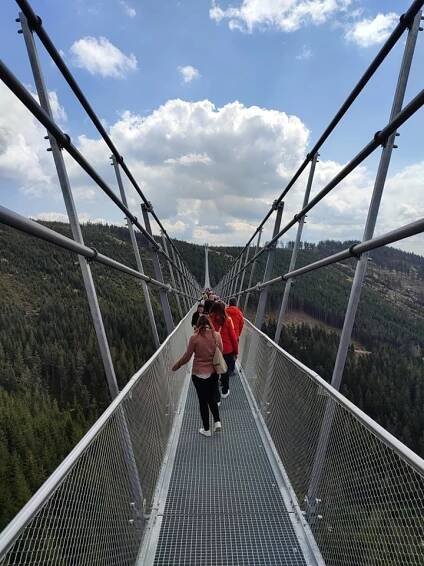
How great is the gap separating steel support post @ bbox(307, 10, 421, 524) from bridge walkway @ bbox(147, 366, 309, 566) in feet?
1.07

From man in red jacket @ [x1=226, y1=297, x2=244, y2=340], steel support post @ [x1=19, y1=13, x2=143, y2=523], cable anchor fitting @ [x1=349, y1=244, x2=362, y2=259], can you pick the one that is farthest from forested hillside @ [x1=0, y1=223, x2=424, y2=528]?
cable anchor fitting @ [x1=349, y1=244, x2=362, y2=259]

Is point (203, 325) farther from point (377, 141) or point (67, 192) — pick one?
point (377, 141)

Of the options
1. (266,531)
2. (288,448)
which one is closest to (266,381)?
(288,448)

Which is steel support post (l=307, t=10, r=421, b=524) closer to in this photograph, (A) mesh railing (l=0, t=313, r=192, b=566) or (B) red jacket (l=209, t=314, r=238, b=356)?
(A) mesh railing (l=0, t=313, r=192, b=566)

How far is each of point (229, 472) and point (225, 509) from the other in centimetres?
65

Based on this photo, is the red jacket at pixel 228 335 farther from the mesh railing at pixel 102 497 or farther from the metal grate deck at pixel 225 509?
the mesh railing at pixel 102 497

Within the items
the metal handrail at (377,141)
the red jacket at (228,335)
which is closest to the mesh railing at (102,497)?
the metal handrail at (377,141)

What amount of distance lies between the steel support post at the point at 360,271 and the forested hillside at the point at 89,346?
3.30m

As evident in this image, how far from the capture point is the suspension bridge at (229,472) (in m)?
1.71

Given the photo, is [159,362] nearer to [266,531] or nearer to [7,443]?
[266,531]

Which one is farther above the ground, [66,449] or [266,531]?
[266,531]

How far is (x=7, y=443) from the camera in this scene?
48094mm

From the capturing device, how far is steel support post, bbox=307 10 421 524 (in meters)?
2.57

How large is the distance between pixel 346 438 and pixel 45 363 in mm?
80630
